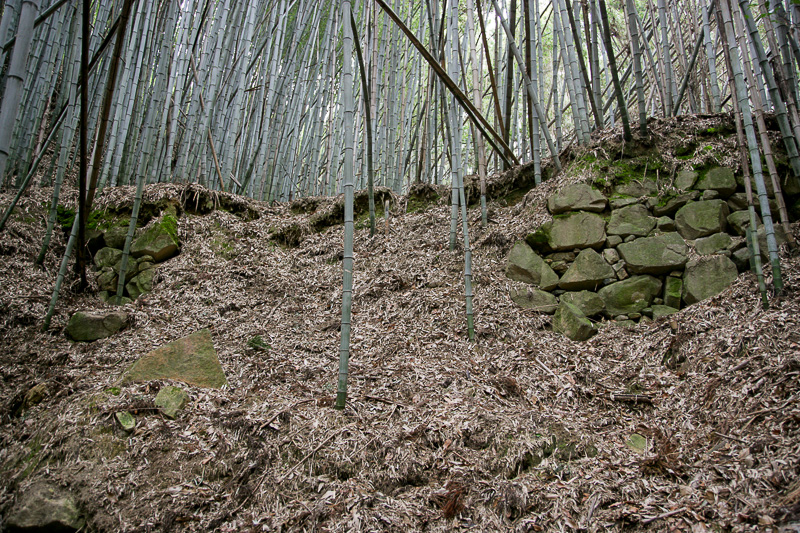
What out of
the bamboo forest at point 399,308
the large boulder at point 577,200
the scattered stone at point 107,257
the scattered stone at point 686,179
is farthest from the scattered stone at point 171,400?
the scattered stone at point 686,179

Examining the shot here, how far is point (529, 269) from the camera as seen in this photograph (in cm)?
264

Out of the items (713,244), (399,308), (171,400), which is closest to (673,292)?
(713,244)

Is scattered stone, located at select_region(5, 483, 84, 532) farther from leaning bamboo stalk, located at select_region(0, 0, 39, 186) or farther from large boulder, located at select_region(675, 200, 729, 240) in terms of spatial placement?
large boulder, located at select_region(675, 200, 729, 240)

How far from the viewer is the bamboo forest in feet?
4.44

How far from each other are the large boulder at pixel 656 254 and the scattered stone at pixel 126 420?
2.60 metres

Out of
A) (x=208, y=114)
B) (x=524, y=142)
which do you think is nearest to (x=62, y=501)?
(x=208, y=114)

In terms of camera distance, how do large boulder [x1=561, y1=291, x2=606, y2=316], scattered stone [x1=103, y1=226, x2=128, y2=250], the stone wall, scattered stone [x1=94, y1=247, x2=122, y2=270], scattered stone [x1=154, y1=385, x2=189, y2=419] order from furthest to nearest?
scattered stone [x1=103, y1=226, x2=128, y2=250] → scattered stone [x1=94, y1=247, x2=122, y2=270] → large boulder [x1=561, y1=291, x2=606, y2=316] → the stone wall → scattered stone [x1=154, y1=385, x2=189, y2=419]

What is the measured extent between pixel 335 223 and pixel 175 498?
2.55 meters

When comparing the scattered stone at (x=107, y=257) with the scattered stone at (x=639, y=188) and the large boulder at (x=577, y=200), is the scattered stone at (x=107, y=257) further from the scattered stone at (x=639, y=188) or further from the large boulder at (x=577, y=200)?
the scattered stone at (x=639, y=188)

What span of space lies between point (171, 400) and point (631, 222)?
104 inches

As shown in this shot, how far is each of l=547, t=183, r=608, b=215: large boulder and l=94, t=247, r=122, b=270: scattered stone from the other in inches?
123

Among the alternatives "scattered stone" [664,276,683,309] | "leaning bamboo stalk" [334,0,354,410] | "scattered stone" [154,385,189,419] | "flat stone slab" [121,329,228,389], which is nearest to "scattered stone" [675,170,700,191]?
"scattered stone" [664,276,683,309]

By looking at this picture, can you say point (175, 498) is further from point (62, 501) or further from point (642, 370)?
point (642, 370)

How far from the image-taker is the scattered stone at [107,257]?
3.04 m
